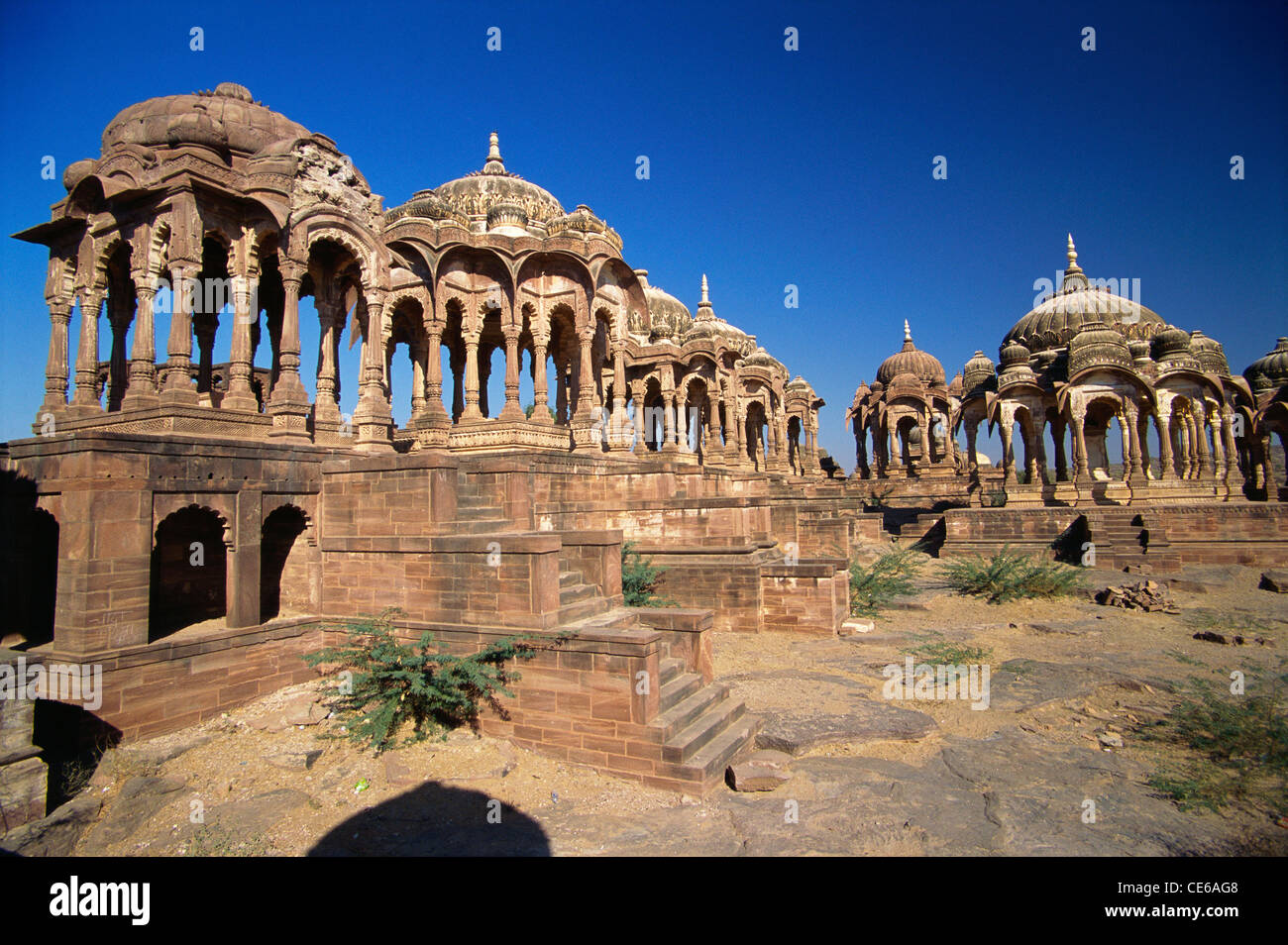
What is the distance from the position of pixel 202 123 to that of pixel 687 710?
41.4 ft

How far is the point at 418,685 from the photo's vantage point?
6531mm

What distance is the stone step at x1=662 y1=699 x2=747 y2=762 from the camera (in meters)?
6.00

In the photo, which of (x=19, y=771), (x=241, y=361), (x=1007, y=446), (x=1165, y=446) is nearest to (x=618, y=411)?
(x=241, y=361)

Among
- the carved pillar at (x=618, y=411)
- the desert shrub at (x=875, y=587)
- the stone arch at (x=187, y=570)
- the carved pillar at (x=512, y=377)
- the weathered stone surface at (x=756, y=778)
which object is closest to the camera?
the weathered stone surface at (x=756, y=778)

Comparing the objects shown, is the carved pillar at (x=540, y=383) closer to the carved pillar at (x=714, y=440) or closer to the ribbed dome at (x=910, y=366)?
the carved pillar at (x=714, y=440)

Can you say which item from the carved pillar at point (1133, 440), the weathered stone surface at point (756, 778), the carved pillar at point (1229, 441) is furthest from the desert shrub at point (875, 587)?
the carved pillar at point (1229, 441)

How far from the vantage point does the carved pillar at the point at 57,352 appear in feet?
37.2

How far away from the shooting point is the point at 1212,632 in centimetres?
1091

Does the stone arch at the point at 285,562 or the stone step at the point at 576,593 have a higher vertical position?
the stone arch at the point at 285,562

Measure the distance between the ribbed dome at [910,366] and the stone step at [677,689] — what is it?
110ft

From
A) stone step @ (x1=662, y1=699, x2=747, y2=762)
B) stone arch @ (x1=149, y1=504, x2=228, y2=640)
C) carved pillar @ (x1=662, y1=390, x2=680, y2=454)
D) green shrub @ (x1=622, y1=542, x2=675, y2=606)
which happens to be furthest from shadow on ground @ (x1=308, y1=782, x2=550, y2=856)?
carved pillar @ (x1=662, y1=390, x2=680, y2=454)

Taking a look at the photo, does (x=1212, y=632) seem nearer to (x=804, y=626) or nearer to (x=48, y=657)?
(x=804, y=626)

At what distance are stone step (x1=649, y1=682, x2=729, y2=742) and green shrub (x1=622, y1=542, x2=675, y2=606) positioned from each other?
11.7 ft
